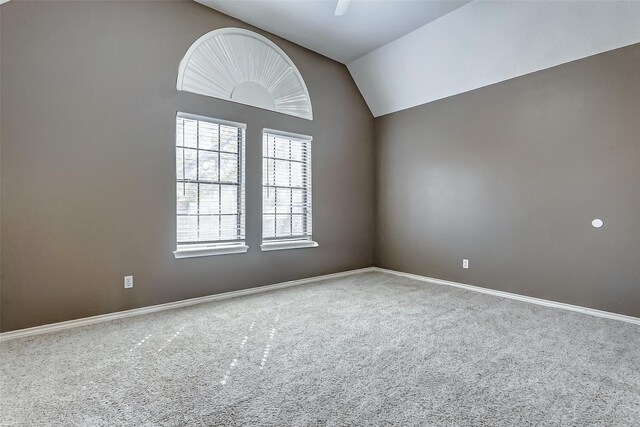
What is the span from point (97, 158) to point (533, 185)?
4.65 metres

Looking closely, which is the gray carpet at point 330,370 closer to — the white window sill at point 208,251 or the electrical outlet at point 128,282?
the electrical outlet at point 128,282

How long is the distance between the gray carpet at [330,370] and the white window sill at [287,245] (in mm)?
996

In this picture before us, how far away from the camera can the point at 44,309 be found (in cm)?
272

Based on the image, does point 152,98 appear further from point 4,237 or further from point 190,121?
point 4,237

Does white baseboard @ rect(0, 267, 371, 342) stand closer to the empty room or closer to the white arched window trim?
the empty room

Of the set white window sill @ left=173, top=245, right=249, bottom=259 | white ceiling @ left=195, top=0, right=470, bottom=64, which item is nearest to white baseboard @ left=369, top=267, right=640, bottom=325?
white window sill @ left=173, top=245, right=249, bottom=259

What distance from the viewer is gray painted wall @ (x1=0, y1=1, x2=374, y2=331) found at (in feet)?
8.56

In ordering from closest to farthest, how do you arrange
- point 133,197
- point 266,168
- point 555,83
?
point 133,197 < point 555,83 < point 266,168

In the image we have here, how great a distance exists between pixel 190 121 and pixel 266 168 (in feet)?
3.58

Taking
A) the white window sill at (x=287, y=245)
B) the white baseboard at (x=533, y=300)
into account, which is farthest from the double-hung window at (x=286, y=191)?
the white baseboard at (x=533, y=300)

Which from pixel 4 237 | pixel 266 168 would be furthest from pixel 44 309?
pixel 266 168

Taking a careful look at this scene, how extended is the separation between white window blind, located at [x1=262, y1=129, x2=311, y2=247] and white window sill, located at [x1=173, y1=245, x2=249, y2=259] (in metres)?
0.42

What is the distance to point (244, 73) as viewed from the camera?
3.87 meters

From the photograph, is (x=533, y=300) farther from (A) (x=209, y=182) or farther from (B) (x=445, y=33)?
(A) (x=209, y=182)
